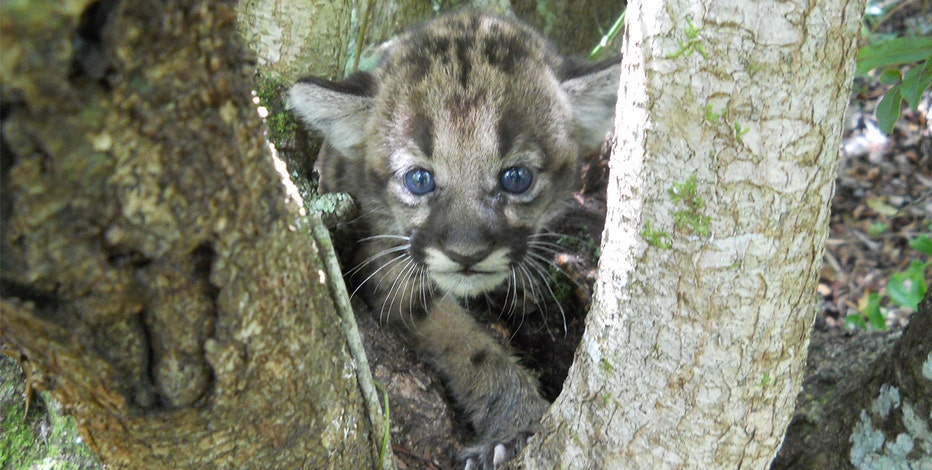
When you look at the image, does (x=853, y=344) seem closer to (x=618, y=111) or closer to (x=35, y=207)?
(x=618, y=111)

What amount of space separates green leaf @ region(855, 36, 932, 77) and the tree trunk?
1.16 metres

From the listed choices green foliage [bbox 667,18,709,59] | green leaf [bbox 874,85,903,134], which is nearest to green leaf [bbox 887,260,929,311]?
green leaf [bbox 874,85,903,134]

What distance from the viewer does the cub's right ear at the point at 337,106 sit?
304 cm

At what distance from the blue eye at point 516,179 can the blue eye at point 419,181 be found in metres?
0.31

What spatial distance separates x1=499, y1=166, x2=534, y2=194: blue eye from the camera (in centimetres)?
318

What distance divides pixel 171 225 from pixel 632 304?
1.05 m

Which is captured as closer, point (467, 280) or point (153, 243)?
point (153, 243)

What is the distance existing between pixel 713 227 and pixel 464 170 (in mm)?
1606

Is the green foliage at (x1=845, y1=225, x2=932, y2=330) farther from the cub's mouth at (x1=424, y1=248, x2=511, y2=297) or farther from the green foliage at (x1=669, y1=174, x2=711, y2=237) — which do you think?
the green foliage at (x1=669, y1=174, x2=711, y2=237)

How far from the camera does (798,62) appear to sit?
4.76 feet

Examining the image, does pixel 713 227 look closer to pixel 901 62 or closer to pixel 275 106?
pixel 901 62

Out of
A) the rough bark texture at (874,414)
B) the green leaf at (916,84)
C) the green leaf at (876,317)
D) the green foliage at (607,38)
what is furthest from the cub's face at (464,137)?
the green leaf at (876,317)

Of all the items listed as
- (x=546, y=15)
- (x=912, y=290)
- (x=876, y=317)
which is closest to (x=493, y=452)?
(x=912, y=290)

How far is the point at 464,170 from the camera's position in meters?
3.09
